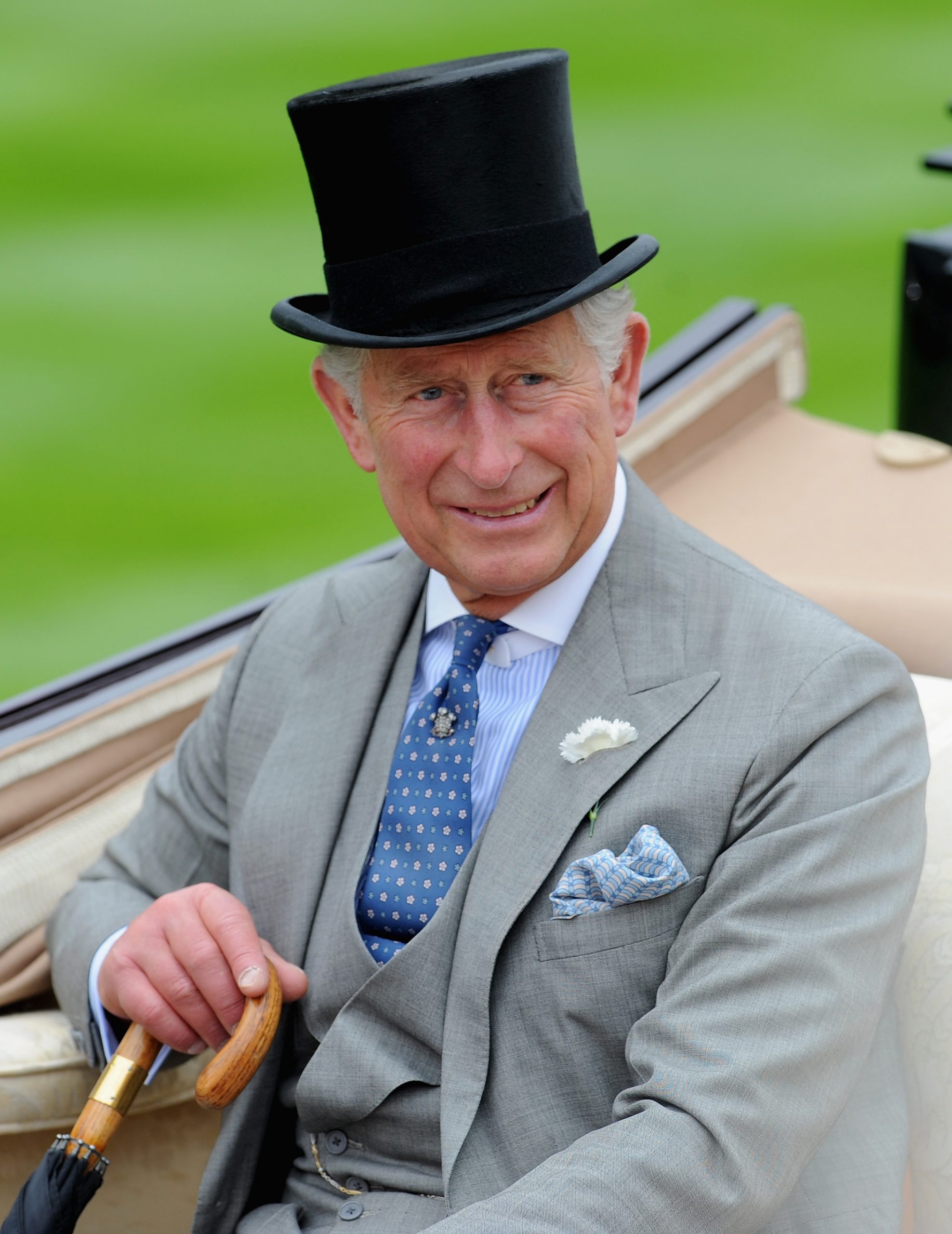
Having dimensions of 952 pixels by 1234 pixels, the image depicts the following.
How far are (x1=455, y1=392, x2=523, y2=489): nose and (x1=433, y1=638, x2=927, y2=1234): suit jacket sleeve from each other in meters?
0.37

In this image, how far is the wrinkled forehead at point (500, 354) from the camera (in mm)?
1416

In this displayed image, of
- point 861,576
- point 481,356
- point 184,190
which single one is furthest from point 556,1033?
point 184,190

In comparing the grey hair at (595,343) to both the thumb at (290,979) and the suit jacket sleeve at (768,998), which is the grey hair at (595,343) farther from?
the thumb at (290,979)

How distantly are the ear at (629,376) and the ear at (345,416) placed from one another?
0.28 m

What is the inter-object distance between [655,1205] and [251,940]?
538 millimetres

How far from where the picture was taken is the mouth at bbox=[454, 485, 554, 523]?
1.48 metres

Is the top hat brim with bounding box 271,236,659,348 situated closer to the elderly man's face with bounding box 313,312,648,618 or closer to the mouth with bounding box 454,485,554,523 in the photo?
the elderly man's face with bounding box 313,312,648,618

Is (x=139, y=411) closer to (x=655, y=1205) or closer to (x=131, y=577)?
(x=131, y=577)

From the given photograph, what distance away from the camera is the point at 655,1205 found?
1191 mm

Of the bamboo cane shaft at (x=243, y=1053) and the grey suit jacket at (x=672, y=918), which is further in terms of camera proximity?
the bamboo cane shaft at (x=243, y=1053)

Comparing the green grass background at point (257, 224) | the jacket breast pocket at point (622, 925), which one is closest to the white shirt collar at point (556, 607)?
the jacket breast pocket at point (622, 925)

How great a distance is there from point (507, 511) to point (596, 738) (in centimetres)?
26

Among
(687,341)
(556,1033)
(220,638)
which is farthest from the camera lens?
(687,341)

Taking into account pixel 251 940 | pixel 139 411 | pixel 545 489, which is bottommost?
pixel 139 411
